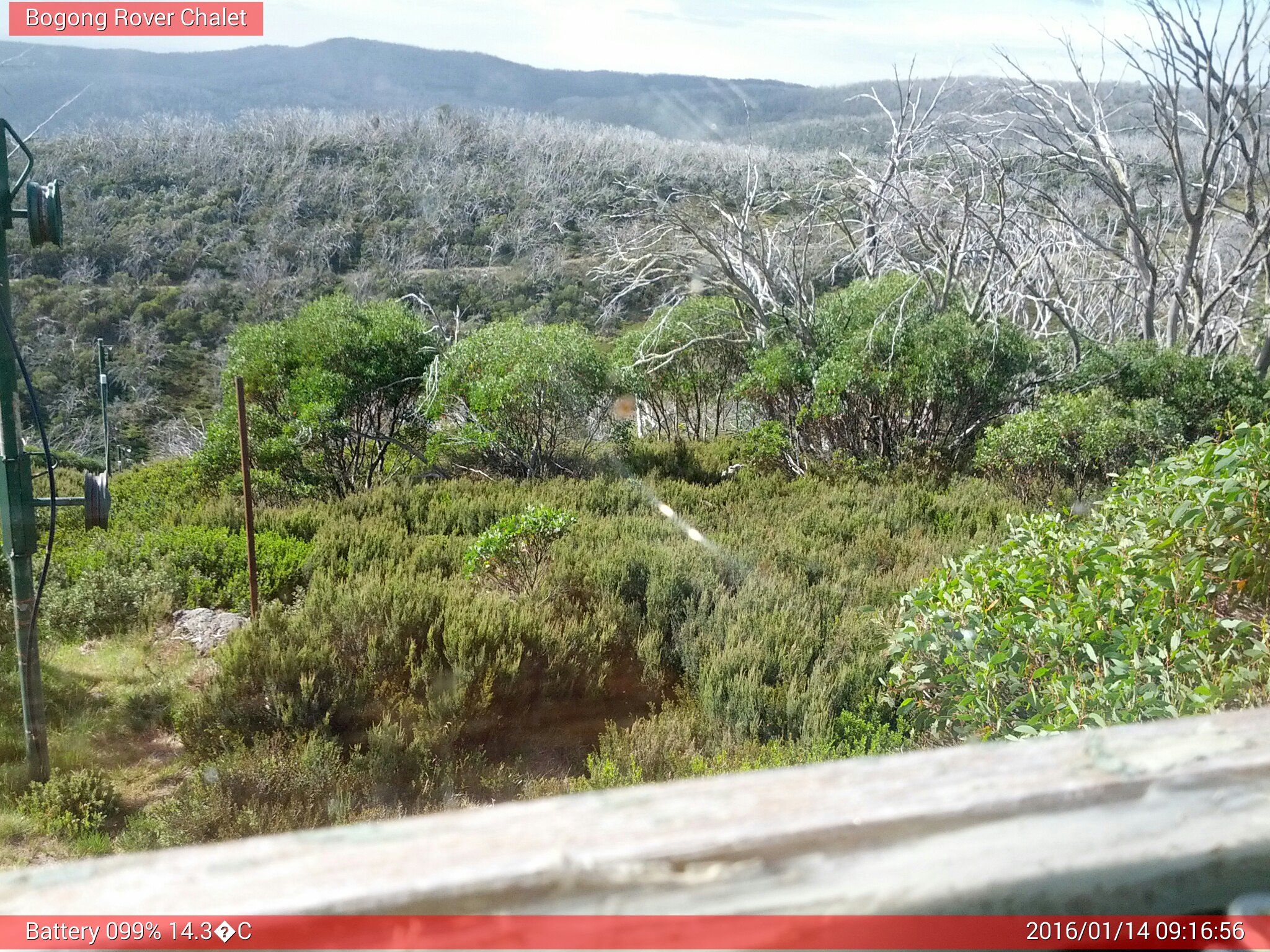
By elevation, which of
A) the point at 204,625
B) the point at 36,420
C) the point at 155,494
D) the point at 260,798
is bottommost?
the point at 155,494

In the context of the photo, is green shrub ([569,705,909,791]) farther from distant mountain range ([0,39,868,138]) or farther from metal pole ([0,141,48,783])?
distant mountain range ([0,39,868,138])

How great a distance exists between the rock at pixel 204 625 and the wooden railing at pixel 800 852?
18.5 feet

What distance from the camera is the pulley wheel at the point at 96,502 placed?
4070 mm

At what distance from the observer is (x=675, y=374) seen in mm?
12469

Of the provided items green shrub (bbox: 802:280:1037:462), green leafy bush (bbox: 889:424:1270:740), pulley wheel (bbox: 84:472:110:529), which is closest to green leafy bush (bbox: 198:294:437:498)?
green shrub (bbox: 802:280:1037:462)

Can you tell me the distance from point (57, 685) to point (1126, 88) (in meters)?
15.1

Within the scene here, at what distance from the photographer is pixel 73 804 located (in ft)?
13.0

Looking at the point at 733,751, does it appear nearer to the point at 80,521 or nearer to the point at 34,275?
the point at 80,521

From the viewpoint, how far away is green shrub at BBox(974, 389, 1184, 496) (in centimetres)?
835

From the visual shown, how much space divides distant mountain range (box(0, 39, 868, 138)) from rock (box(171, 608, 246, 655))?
7.36m

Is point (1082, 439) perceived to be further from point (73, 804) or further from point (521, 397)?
point (73, 804)

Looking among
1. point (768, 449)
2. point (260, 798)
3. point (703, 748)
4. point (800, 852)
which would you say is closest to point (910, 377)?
point (768, 449)

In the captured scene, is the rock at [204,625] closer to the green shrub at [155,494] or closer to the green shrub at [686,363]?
the green shrub at [155,494]

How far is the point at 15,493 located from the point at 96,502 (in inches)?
12.0
